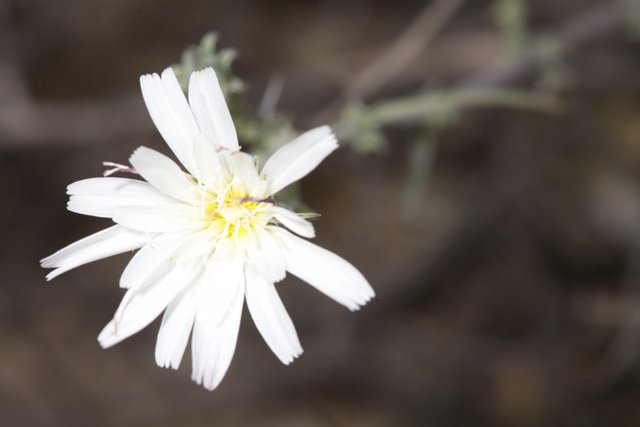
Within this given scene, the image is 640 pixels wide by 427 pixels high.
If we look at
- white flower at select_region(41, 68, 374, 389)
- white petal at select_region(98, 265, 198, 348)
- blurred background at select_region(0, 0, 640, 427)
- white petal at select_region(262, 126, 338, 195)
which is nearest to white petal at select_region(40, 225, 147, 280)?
white flower at select_region(41, 68, 374, 389)

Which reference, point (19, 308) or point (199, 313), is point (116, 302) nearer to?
point (19, 308)

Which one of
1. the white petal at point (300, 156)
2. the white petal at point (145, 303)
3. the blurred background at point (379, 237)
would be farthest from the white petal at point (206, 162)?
the blurred background at point (379, 237)

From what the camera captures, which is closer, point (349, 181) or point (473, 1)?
point (473, 1)

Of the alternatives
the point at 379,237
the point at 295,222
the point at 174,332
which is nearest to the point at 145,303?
the point at 174,332

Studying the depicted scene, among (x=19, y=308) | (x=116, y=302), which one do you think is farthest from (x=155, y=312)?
(x=19, y=308)

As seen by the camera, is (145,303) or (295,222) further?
(145,303)

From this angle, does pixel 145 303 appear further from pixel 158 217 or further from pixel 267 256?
pixel 267 256

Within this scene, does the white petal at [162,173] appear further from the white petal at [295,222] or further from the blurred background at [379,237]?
the blurred background at [379,237]
